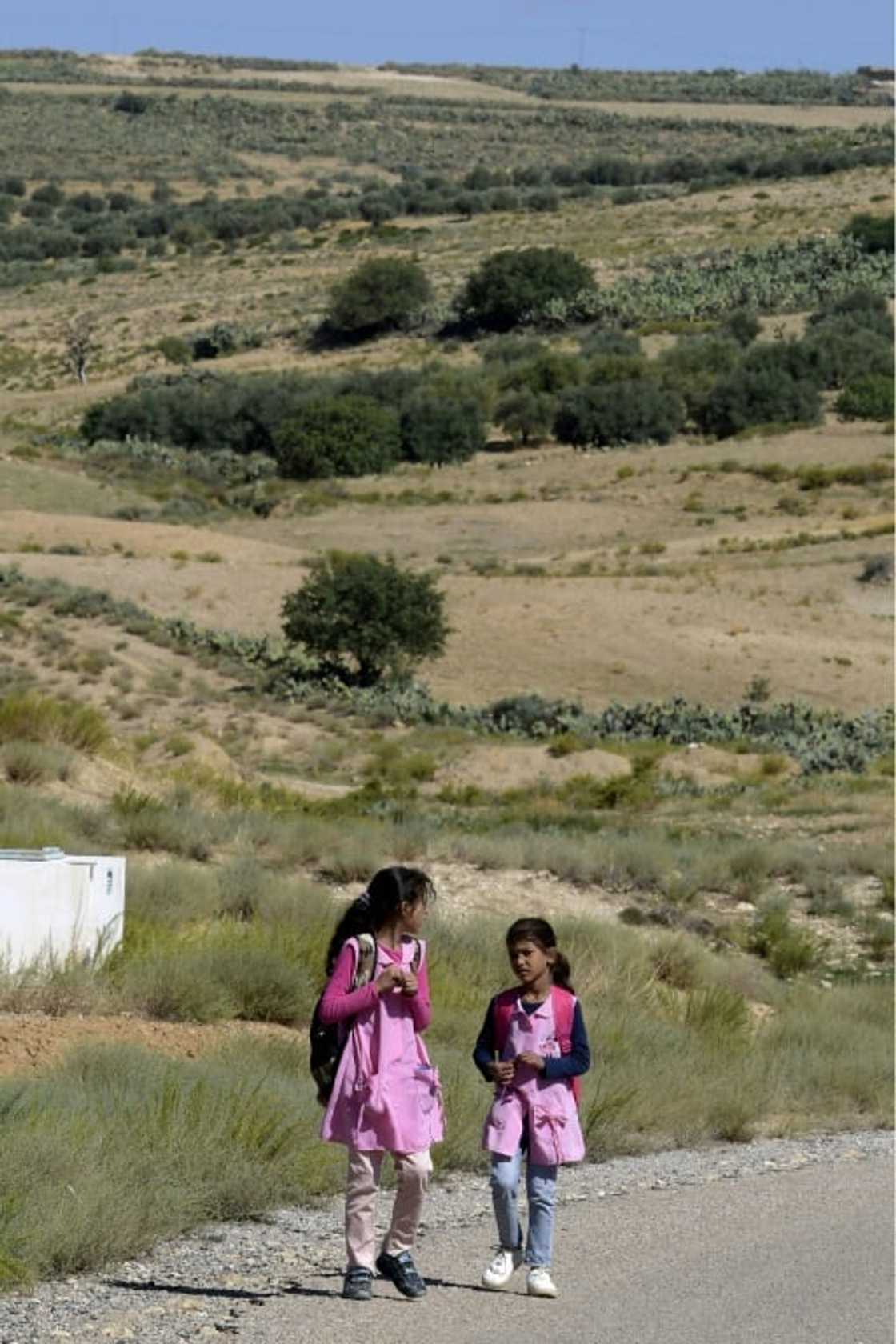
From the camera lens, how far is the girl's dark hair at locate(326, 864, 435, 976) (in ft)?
24.8

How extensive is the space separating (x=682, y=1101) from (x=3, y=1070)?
3.55 meters

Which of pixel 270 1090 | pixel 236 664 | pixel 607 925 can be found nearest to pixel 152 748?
pixel 236 664

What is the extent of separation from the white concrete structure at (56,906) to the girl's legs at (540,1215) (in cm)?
486

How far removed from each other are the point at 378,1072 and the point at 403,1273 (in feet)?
2.15

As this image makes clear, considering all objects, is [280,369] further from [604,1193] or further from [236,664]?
[604,1193]

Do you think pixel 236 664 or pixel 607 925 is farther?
pixel 236 664

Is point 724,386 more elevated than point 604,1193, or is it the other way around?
point 724,386

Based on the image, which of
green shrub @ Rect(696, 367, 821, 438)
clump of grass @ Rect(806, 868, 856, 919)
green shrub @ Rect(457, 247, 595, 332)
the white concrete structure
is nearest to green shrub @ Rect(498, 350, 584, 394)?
green shrub @ Rect(696, 367, 821, 438)

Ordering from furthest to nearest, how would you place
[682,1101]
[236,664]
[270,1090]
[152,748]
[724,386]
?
[724,386]
[236,664]
[152,748]
[682,1101]
[270,1090]

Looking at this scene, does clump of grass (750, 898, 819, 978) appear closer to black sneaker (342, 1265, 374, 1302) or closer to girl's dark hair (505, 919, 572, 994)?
girl's dark hair (505, 919, 572, 994)

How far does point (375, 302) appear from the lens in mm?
85125

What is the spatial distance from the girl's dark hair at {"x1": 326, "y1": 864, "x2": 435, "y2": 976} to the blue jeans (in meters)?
0.88

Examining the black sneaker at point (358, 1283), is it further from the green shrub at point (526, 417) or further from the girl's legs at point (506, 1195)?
the green shrub at point (526, 417)

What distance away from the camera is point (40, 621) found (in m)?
37.5
